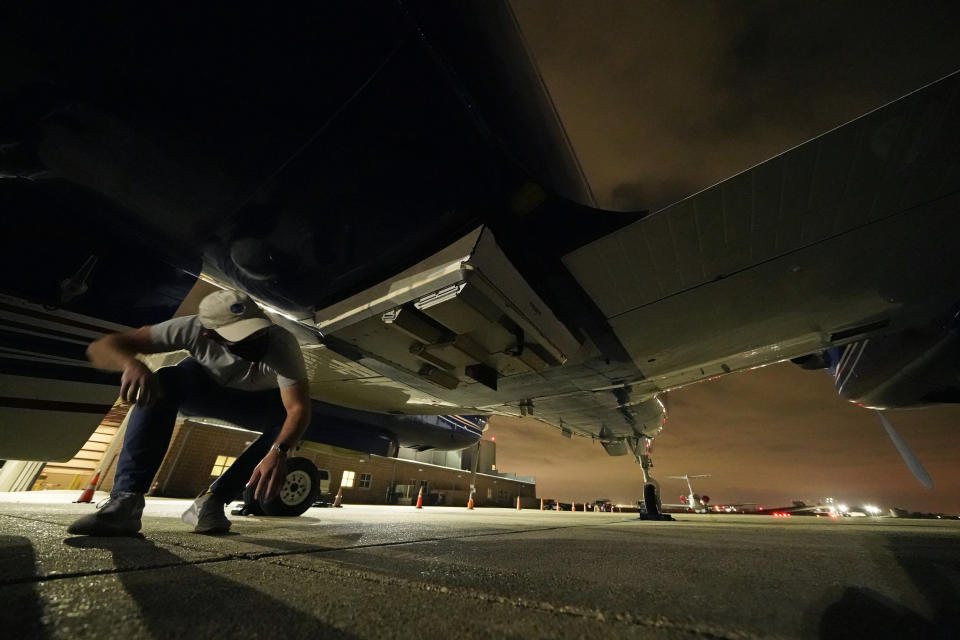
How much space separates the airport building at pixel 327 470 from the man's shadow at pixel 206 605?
7.56ft

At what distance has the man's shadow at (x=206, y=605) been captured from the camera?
0.52 metres

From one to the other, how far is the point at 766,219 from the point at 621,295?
39.5 inches

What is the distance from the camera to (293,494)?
3.41m

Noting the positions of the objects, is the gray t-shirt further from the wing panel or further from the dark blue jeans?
the wing panel

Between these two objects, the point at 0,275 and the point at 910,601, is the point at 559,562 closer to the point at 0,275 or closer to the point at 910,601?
the point at 910,601

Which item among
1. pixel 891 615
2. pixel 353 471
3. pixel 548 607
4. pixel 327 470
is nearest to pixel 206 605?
pixel 548 607

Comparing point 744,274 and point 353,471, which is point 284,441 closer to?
point 744,274

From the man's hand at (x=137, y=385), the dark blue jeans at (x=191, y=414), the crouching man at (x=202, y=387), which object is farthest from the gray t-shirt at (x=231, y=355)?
the man's hand at (x=137, y=385)

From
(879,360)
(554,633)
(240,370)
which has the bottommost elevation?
(554,633)

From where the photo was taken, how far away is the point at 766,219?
2.09 metres

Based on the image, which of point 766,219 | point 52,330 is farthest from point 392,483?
point 766,219

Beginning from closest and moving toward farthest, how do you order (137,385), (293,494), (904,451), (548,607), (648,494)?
(548,607)
(137,385)
(293,494)
(648,494)
(904,451)

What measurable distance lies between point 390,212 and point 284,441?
1.34 metres

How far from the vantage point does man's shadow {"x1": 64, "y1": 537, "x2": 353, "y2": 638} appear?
0.52 metres
